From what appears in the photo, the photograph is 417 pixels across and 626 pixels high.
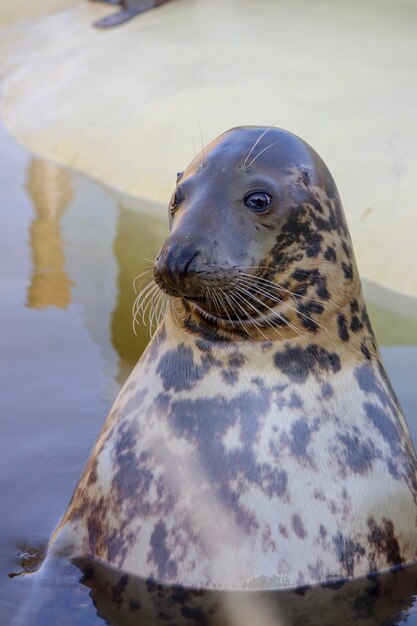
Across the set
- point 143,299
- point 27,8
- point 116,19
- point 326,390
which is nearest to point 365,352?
point 326,390

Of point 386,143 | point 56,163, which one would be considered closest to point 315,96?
point 386,143

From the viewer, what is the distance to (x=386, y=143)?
644cm

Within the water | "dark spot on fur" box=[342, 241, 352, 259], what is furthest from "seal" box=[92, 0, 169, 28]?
"dark spot on fur" box=[342, 241, 352, 259]

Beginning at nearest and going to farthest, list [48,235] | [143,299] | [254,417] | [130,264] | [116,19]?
1. [254,417]
2. [143,299]
3. [130,264]
4. [48,235]
5. [116,19]

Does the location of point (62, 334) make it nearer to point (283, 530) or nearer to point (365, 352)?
point (365, 352)

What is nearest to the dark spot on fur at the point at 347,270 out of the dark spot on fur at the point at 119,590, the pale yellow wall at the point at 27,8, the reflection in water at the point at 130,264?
the dark spot on fur at the point at 119,590

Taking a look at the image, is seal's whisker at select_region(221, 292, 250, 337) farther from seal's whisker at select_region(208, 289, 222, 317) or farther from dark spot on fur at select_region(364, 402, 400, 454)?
dark spot on fur at select_region(364, 402, 400, 454)

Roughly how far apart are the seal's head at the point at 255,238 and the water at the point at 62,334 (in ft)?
2.86

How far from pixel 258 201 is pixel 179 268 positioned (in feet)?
1.12

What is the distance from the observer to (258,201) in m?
3.18

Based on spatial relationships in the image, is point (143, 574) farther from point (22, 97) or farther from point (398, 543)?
point (22, 97)

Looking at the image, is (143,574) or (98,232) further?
(98,232)

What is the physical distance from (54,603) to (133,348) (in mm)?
2061

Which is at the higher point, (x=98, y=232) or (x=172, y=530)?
(x=172, y=530)
